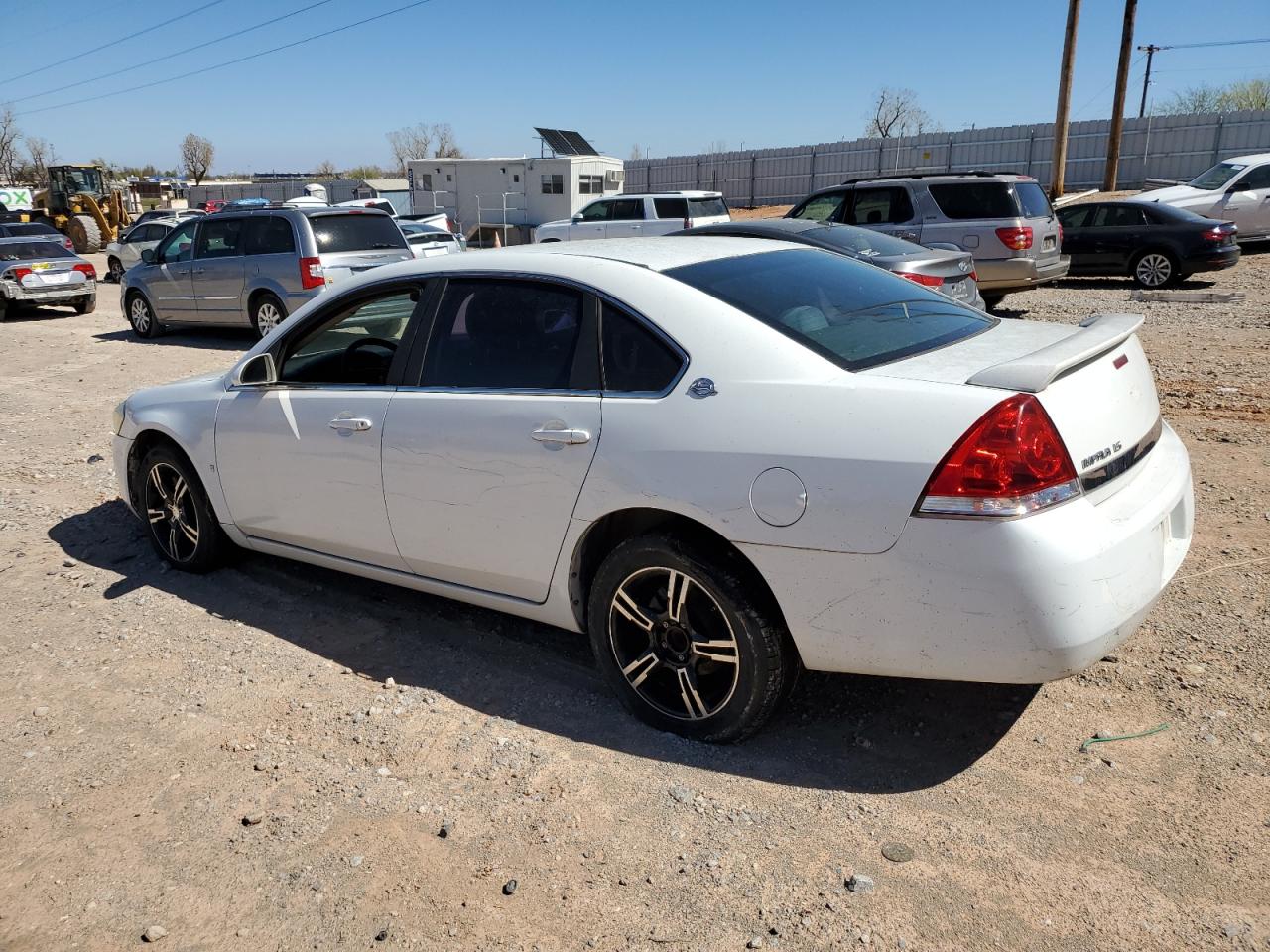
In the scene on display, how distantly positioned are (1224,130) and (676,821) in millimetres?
37780

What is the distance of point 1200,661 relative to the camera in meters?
3.84

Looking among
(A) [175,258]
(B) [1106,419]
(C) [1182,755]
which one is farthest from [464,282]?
(A) [175,258]

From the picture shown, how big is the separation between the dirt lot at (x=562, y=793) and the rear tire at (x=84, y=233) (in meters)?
37.7

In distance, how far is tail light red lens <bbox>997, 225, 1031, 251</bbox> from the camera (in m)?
13.0

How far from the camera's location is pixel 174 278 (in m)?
14.3

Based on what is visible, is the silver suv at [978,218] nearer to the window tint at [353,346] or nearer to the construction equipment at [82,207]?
the window tint at [353,346]

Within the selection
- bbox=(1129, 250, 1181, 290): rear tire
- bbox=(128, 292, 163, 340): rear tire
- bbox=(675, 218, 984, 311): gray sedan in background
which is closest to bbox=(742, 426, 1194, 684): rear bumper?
bbox=(675, 218, 984, 311): gray sedan in background

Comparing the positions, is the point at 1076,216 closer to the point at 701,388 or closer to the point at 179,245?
the point at 179,245

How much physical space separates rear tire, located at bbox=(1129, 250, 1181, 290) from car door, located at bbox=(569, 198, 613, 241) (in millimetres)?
10001

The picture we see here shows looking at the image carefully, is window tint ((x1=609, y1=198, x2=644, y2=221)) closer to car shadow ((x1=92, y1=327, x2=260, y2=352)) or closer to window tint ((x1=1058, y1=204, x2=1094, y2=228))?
window tint ((x1=1058, y1=204, x2=1094, y2=228))

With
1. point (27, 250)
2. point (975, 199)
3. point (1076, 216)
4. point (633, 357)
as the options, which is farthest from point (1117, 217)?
point (27, 250)

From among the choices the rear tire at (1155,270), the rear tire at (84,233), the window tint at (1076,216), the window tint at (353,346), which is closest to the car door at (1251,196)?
the window tint at (1076,216)

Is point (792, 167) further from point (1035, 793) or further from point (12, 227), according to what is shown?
point (1035, 793)

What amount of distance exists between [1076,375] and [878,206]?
1155 centimetres
